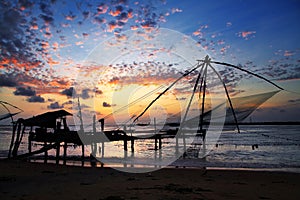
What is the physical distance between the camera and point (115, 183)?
901cm

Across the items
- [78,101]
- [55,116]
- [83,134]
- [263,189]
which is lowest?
[263,189]

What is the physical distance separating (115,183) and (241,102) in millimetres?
8725

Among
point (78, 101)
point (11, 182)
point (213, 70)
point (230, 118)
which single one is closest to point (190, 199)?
point (213, 70)

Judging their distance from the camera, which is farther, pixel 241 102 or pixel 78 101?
pixel 78 101

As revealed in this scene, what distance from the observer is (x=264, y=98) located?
43.2ft

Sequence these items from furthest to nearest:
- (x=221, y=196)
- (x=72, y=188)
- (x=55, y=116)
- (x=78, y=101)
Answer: (x=78, y=101) → (x=55, y=116) → (x=72, y=188) → (x=221, y=196)

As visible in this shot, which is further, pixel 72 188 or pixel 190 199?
pixel 72 188

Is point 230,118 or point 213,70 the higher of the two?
point 213,70

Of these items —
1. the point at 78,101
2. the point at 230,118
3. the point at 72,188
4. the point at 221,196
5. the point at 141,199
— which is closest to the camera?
the point at 141,199

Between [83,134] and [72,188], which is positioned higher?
[83,134]

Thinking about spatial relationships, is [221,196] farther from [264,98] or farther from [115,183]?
[264,98]

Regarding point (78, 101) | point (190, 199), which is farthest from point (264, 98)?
point (78, 101)

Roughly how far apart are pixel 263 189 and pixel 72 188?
21.8 feet

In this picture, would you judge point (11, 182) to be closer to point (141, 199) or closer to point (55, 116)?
point (141, 199)
